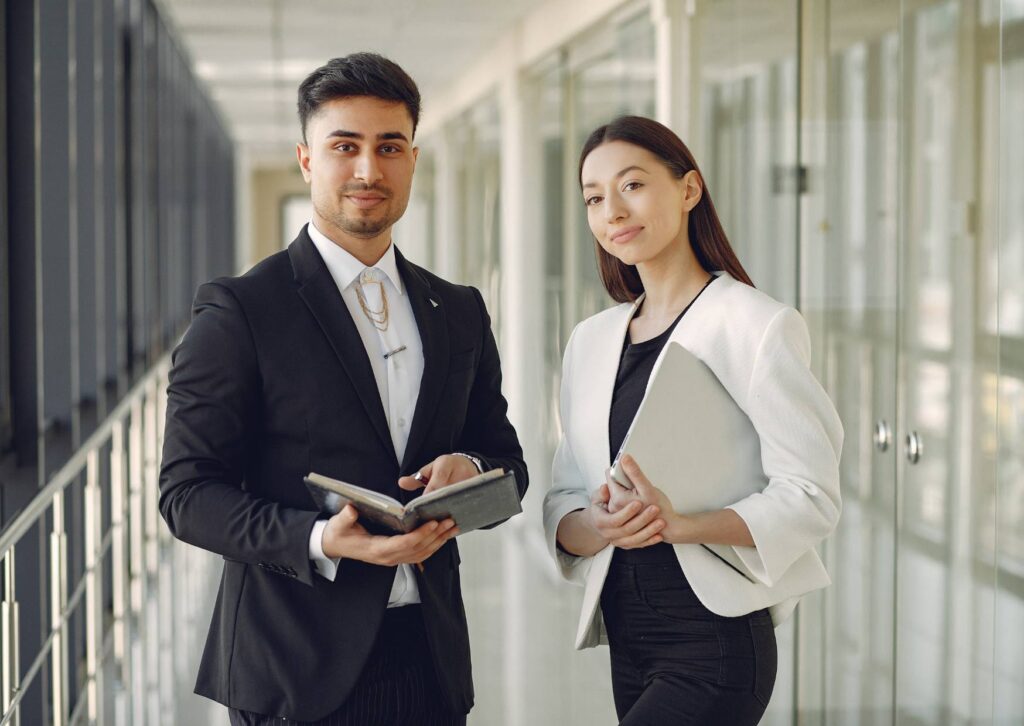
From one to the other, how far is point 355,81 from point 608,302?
330 cm

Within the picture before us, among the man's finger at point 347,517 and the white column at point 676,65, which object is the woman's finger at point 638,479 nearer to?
the man's finger at point 347,517

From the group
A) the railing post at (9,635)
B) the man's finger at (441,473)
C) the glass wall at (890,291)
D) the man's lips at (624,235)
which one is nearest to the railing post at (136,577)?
the glass wall at (890,291)

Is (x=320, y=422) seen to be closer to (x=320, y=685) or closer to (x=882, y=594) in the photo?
(x=320, y=685)

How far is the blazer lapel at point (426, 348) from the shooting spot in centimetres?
177

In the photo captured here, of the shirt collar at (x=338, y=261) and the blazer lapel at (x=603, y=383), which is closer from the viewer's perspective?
the shirt collar at (x=338, y=261)

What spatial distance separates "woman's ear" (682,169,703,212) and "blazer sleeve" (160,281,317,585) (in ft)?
2.31

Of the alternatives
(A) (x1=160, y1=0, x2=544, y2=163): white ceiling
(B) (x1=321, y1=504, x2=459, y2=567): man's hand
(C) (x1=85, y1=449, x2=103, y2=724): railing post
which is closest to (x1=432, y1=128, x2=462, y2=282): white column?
Result: (A) (x1=160, y1=0, x2=544, y2=163): white ceiling

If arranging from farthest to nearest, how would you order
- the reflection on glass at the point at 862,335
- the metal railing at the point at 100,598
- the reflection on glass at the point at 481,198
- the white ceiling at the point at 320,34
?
the reflection on glass at the point at 481,198 → the white ceiling at the point at 320,34 → the reflection on glass at the point at 862,335 → the metal railing at the point at 100,598

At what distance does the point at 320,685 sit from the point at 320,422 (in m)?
0.36

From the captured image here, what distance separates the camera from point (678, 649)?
1855 mm

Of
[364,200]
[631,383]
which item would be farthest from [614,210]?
[364,200]

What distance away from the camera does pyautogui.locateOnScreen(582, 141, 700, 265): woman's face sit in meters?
1.90

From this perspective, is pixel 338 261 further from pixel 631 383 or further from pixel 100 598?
pixel 100 598

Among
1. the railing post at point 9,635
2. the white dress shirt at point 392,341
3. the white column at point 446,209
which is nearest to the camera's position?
the white dress shirt at point 392,341
